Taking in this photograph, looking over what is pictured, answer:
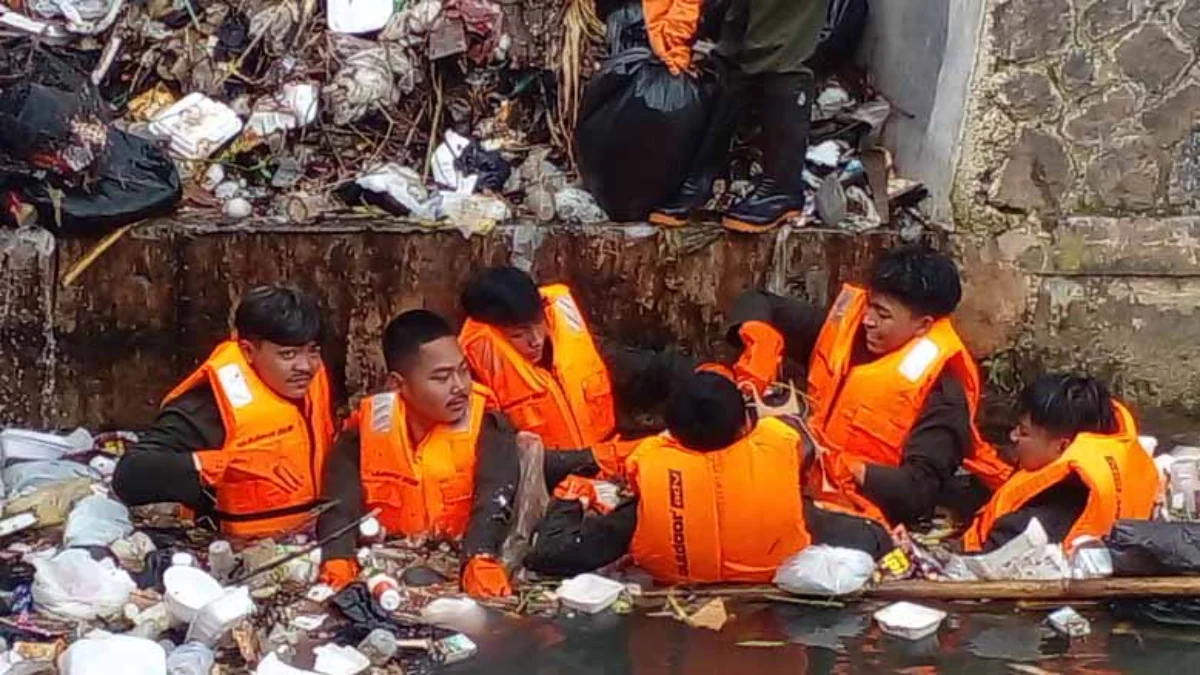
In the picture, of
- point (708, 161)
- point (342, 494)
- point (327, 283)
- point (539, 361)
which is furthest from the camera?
point (708, 161)

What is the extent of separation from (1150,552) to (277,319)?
2486mm

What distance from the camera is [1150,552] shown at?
586 cm

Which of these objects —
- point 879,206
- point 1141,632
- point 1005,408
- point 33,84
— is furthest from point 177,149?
point 1141,632

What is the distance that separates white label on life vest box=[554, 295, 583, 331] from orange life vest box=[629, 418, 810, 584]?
31.8 inches

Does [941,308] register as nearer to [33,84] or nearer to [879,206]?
[879,206]

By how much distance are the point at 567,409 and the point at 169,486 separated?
123 centimetres

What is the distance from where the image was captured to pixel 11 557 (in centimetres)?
601

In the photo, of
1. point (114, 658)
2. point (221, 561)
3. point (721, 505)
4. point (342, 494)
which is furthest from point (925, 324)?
point (114, 658)

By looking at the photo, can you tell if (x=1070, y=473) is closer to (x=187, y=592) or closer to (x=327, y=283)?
(x=187, y=592)

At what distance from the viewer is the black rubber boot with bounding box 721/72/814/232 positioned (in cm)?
721

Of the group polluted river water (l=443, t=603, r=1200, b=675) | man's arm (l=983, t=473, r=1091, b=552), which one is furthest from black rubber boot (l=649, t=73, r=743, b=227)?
polluted river water (l=443, t=603, r=1200, b=675)

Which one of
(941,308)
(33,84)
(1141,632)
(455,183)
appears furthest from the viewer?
(455,183)

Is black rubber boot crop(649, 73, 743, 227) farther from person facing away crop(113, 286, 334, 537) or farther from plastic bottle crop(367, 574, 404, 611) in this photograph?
plastic bottle crop(367, 574, 404, 611)

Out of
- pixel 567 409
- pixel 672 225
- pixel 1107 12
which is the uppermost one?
pixel 1107 12
